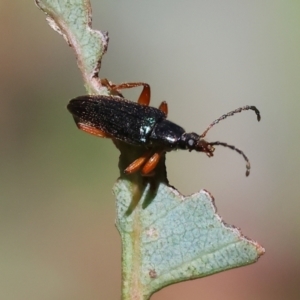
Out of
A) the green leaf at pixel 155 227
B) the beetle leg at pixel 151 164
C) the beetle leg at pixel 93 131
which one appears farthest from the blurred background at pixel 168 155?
the green leaf at pixel 155 227

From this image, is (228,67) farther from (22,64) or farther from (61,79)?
(22,64)

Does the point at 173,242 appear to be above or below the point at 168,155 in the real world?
below

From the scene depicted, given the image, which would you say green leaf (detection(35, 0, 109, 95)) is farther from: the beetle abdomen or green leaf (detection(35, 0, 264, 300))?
the beetle abdomen

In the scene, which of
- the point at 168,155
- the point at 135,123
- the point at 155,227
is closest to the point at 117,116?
the point at 135,123

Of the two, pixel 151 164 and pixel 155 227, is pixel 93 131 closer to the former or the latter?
pixel 151 164

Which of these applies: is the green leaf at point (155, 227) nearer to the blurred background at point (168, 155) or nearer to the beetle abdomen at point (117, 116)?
the beetle abdomen at point (117, 116)
